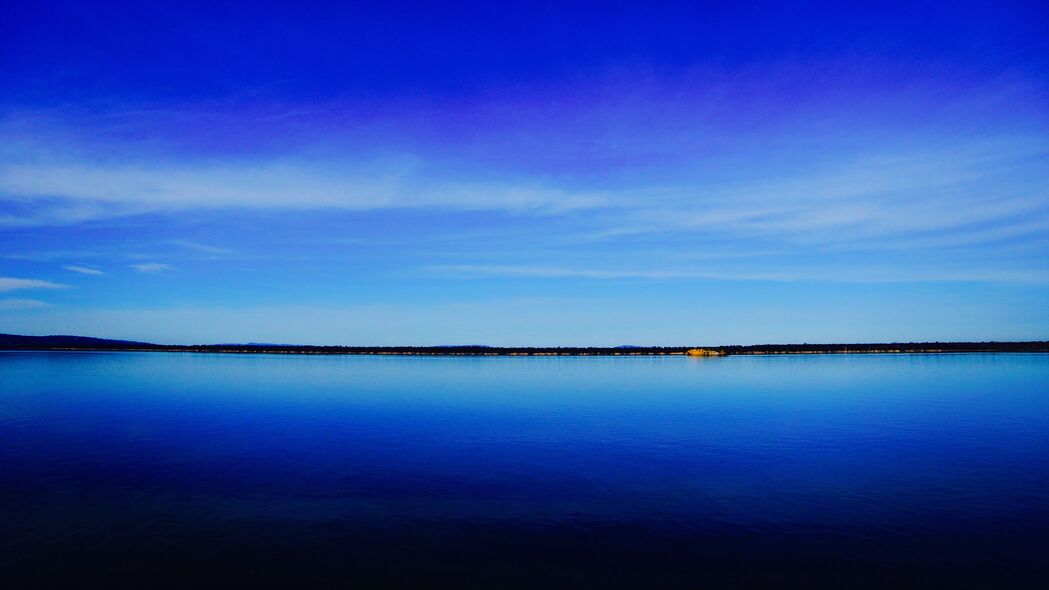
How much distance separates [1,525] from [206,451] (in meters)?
7.99

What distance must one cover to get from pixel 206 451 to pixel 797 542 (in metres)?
17.9

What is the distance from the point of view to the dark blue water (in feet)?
31.9

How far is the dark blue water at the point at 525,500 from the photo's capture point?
971 cm

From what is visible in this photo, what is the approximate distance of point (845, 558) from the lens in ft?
33.2

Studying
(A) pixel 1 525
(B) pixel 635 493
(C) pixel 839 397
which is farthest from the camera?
(C) pixel 839 397

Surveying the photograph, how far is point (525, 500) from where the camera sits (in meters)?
13.7

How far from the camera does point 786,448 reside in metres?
20.1

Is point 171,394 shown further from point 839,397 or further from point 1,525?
point 839,397

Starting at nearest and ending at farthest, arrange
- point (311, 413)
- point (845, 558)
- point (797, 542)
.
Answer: point (845, 558) → point (797, 542) → point (311, 413)

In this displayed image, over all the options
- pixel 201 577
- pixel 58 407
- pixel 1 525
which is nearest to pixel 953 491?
pixel 201 577

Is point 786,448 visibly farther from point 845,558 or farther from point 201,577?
point 201,577

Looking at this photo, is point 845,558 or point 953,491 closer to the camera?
point 845,558

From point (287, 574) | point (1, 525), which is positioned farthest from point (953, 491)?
point (1, 525)

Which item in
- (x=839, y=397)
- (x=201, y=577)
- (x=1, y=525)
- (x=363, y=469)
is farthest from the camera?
(x=839, y=397)
